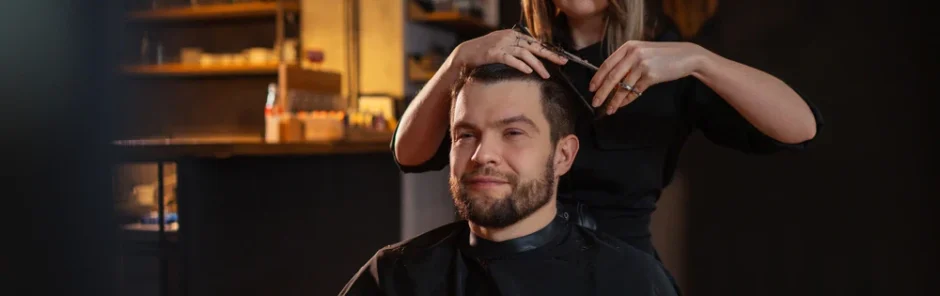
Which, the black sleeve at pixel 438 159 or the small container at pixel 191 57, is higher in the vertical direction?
the small container at pixel 191 57

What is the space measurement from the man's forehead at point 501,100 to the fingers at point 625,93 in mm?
114

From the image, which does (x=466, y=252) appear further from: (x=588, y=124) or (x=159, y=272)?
(x=159, y=272)

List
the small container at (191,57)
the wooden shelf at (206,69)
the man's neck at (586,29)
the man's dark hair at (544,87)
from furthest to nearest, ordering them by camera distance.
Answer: the small container at (191,57), the wooden shelf at (206,69), the man's neck at (586,29), the man's dark hair at (544,87)

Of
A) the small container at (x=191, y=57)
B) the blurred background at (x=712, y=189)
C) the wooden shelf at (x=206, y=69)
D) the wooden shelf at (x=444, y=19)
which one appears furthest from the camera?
the small container at (x=191, y=57)

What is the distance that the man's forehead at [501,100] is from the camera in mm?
1154

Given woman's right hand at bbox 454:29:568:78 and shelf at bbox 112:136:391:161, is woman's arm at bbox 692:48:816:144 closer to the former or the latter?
woman's right hand at bbox 454:29:568:78

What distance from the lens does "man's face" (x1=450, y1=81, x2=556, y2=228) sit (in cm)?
112

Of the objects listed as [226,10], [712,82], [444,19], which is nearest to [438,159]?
[712,82]

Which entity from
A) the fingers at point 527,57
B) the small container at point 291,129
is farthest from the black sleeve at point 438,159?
the small container at point 291,129

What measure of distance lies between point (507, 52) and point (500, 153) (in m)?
0.14

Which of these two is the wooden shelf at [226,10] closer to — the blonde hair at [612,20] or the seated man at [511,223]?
the blonde hair at [612,20]

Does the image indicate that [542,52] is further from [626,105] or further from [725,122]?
[725,122]

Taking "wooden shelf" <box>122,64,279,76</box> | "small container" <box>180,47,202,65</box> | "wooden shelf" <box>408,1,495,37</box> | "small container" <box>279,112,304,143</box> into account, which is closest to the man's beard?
"small container" <box>279,112,304,143</box>


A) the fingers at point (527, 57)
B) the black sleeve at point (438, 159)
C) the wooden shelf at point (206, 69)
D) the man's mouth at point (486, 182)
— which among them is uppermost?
the wooden shelf at point (206, 69)
